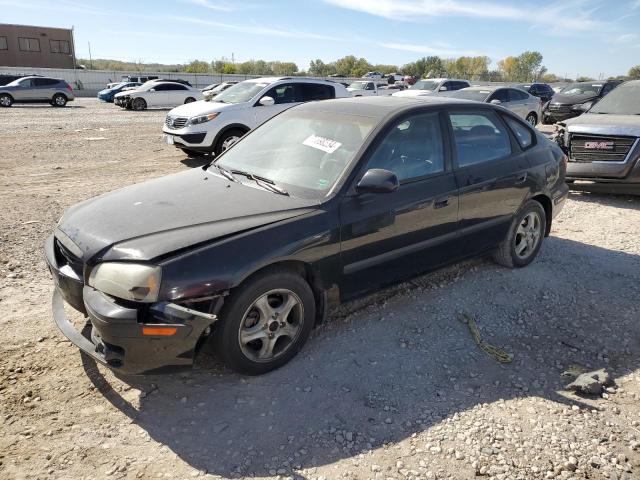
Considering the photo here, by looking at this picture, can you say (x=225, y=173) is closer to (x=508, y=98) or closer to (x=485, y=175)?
(x=485, y=175)

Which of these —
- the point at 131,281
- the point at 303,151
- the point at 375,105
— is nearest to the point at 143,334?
the point at 131,281

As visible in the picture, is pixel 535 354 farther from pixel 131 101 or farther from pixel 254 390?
pixel 131 101

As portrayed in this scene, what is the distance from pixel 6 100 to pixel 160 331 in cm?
2825

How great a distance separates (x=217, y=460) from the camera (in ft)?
8.44

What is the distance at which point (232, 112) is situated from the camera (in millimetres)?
10414

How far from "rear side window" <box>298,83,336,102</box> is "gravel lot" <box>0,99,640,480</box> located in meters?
7.72

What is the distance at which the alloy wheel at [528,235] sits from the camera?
495 centimetres

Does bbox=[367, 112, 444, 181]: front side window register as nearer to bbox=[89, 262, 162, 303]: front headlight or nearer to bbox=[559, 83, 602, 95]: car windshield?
bbox=[89, 262, 162, 303]: front headlight

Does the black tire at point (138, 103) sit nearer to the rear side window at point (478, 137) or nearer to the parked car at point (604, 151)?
the parked car at point (604, 151)

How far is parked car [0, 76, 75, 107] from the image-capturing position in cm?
2544

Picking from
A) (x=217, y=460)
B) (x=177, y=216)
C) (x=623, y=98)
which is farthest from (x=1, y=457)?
(x=623, y=98)

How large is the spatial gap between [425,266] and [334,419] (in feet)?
5.33

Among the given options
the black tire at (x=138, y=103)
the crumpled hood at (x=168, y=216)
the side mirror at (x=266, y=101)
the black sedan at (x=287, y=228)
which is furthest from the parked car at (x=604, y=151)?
the black tire at (x=138, y=103)

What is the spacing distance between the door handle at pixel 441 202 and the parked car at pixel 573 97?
52.9 ft
